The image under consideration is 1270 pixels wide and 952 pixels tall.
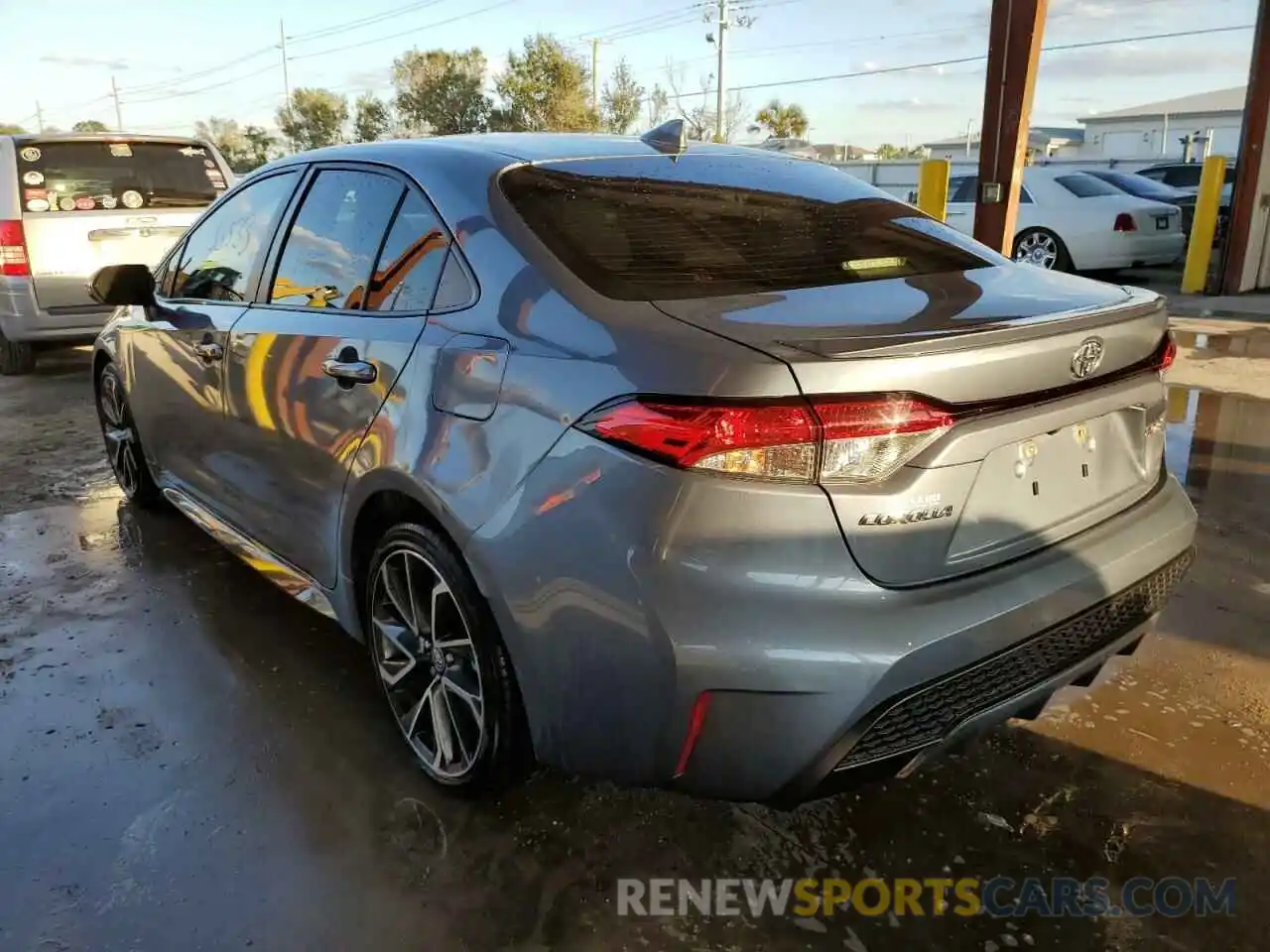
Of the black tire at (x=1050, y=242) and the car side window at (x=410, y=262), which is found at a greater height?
the car side window at (x=410, y=262)

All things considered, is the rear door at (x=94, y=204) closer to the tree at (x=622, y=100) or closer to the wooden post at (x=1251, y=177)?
the wooden post at (x=1251, y=177)

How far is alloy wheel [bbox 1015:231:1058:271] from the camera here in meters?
13.1

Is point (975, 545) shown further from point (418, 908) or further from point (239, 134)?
point (239, 134)

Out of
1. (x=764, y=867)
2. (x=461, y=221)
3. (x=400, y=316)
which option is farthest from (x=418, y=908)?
(x=461, y=221)

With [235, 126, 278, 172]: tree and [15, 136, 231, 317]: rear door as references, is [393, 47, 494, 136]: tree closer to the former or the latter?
[235, 126, 278, 172]: tree

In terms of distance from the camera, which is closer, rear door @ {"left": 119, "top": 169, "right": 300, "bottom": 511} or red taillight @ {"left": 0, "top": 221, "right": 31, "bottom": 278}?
rear door @ {"left": 119, "top": 169, "right": 300, "bottom": 511}

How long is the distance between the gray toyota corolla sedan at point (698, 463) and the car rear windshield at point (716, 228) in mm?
13

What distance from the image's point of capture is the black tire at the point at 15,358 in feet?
28.0

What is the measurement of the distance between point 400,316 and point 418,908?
140cm

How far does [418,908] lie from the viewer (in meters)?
2.22

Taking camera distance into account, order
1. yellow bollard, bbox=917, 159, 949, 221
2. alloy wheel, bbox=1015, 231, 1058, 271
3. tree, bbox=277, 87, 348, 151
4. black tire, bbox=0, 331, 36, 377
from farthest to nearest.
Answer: tree, bbox=277, 87, 348, 151 → yellow bollard, bbox=917, 159, 949, 221 → alloy wheel, bbox=1015, 231, 1058, 271 → black tire, bbox=0, 331, 36, 377

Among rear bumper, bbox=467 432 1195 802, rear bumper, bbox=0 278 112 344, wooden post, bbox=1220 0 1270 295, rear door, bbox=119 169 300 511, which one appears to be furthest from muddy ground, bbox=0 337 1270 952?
wooden post, bbox=1220 0 1270 295

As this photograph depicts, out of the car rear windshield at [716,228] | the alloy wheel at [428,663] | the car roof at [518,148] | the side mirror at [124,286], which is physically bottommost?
the alloy wheel at [428,663]

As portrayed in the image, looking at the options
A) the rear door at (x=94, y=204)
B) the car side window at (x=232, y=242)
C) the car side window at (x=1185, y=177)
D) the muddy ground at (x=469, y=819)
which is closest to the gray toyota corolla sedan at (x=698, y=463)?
the muddy ground at (x=469, y=819)
